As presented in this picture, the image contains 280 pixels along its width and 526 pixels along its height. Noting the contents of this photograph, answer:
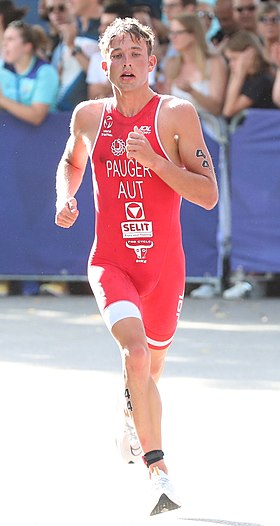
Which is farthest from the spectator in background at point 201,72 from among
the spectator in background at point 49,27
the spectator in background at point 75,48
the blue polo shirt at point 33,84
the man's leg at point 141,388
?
the man's leg at point 141,388

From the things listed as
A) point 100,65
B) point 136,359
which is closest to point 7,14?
point 100,65

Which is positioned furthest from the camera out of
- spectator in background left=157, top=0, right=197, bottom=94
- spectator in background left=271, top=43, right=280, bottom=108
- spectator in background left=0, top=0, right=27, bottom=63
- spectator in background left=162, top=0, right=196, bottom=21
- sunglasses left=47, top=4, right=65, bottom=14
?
spectator in background left=0, top=0, right=27, bottom=63

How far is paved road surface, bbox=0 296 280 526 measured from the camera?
5.39m

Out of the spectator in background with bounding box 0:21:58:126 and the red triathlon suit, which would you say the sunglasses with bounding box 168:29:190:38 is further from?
the red triathlon suit

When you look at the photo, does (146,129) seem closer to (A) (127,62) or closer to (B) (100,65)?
(A) (127,62)

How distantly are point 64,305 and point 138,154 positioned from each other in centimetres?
644

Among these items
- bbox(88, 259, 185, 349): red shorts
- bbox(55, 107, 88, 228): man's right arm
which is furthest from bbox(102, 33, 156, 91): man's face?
bbox(88, 259, 185, 349): red shorts

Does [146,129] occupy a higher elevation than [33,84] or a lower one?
lower

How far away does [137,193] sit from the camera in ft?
18.3

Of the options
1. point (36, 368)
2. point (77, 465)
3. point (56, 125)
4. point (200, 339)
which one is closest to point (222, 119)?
point (56, 125)

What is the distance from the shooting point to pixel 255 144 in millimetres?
11617

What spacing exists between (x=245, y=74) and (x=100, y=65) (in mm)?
1243

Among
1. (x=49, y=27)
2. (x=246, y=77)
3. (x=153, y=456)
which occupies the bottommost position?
(x=153, y=456)

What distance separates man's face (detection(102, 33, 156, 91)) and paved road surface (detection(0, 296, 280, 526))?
5.59 ft
